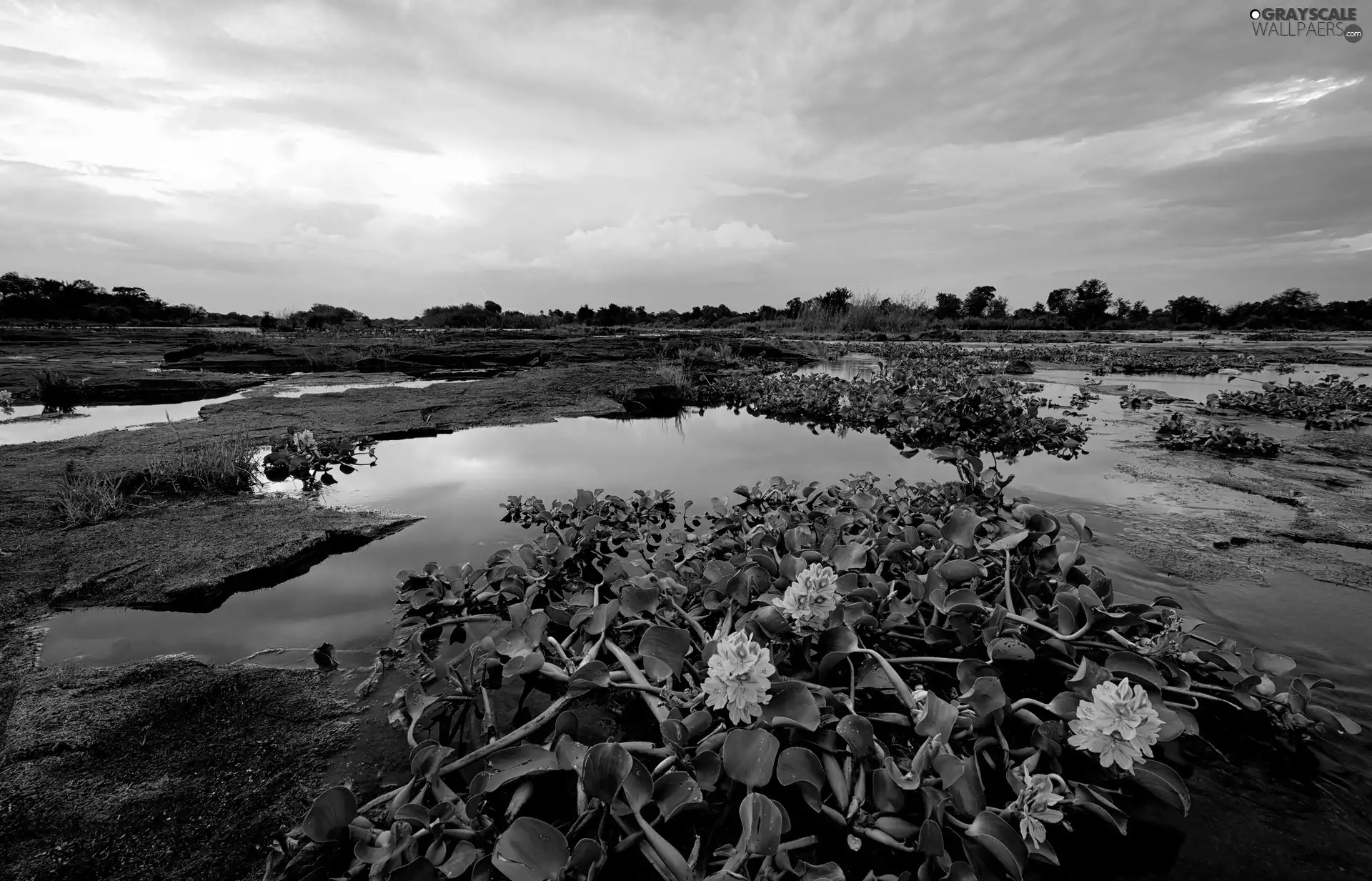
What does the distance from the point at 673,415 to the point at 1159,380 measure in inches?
433

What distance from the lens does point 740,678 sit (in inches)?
53.6

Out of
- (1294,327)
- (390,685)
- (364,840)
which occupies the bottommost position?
(390,685)

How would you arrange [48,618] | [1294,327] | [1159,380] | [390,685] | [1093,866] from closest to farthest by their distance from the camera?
[1093,866] < [390,685] < [48,618] < [1159,380] < [1294,327]

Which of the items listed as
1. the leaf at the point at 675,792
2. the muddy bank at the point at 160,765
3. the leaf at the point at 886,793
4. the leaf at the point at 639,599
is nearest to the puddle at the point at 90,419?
the muddy bank at the point at 160,765

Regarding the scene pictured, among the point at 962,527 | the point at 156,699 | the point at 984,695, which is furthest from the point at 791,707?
the point at 156,699

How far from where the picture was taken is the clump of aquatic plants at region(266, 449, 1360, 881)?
1.20 m

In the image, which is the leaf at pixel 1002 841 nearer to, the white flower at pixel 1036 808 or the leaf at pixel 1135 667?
the white flower at pixel 1036 808

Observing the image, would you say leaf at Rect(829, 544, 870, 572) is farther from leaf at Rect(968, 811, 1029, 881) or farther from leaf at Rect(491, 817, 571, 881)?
leaf at Rect(491, 817, 571, 881)

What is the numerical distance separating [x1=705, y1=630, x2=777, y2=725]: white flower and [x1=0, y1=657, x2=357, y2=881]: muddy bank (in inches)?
43.4

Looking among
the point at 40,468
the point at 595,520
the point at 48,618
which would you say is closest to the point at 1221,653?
the point at 595,520

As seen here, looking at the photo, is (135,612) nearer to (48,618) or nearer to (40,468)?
(48,618)

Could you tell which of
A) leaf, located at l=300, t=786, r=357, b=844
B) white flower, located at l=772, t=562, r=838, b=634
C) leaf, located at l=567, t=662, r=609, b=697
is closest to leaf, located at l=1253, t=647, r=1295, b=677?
white flower, located at l=772, t=562, r=838, b=634

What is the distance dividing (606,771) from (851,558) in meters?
1.41

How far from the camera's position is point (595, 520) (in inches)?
115
